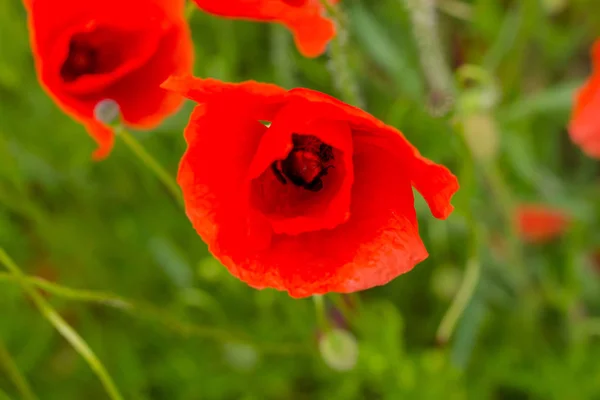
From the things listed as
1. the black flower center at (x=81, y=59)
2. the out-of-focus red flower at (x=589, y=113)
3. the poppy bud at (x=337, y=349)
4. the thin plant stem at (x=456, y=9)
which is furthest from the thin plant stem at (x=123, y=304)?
the thin plant stem at (x=456, y=9)

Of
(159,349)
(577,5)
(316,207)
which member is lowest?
(159,349)

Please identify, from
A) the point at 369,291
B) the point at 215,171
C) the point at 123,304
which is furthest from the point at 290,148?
the point at 369,291

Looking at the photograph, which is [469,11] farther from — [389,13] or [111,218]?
[111,218]

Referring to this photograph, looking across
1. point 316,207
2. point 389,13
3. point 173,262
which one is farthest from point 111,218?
point 316,207

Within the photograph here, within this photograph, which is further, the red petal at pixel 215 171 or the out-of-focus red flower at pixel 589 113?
the out-of-focus red flower at pixel 589 113

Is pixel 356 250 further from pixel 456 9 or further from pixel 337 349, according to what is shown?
pixel 456 9

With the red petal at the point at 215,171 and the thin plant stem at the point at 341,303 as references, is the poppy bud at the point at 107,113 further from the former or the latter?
the thin plant stem at the point at 341,303
